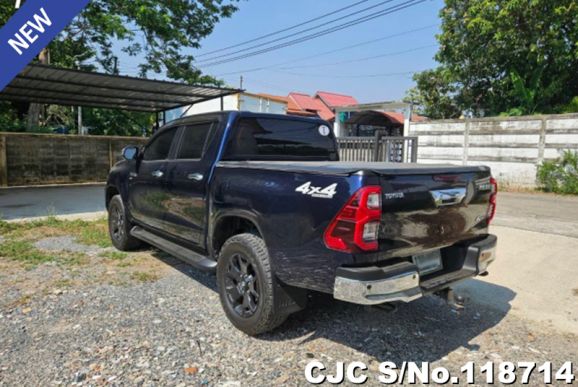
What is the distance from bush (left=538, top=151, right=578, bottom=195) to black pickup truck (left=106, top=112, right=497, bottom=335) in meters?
9.43

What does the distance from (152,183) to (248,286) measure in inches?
81.0

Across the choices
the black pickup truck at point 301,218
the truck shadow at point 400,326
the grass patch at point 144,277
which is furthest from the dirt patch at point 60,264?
the truck shadow at point 400,326

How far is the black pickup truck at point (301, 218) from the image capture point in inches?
99.4

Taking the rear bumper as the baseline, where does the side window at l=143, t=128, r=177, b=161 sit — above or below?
above

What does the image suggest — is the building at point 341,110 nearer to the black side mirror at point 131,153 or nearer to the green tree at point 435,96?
the green tree at point 435,96

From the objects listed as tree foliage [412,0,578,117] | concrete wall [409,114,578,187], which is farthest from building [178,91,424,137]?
tree foliage [412,0,578,117]

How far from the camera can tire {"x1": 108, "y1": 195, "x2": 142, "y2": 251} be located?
211 inches

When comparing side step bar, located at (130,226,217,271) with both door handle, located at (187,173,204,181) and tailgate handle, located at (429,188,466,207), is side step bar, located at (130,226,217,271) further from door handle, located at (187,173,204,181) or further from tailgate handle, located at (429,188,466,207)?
tailgate handle, located at (429,188,466,207)

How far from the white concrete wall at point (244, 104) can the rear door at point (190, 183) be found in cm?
1689

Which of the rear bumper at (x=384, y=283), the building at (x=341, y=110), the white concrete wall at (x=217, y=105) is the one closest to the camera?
the rear bumper at (x=384, y=283)

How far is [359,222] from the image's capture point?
246 cm

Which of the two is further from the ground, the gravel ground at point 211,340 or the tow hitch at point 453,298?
the tow hitch at point 453,298

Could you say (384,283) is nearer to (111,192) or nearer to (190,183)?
(190,183)

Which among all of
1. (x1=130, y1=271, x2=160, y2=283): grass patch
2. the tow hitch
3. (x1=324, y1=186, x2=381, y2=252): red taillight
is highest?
(x1=324, y1=186, x2=381, y2=252): red taillight
